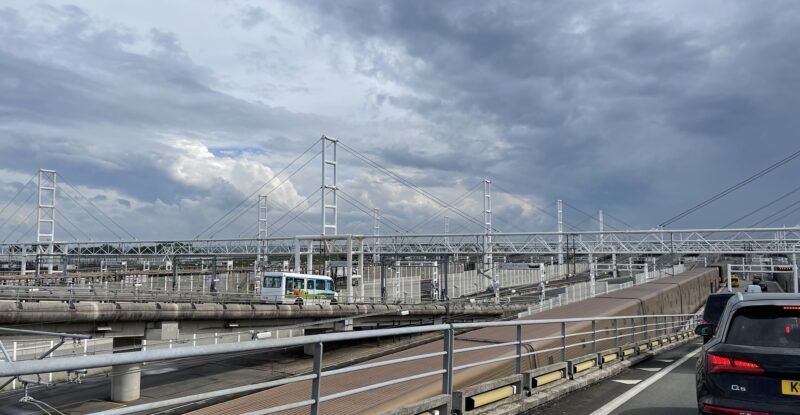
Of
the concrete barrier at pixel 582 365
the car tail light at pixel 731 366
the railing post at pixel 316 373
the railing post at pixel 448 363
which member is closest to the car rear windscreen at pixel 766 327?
the car tail light at pixel 731 366

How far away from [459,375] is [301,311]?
111ft

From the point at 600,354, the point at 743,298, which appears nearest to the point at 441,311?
the point at 600,354

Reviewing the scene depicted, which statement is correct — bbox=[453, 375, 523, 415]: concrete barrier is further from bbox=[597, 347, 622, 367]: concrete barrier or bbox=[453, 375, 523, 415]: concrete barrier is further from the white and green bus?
the white and green bus

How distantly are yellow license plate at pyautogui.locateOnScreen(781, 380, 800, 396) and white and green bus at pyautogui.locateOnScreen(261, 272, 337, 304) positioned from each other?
136 feet

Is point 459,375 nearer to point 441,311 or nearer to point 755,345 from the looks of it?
point 755,345

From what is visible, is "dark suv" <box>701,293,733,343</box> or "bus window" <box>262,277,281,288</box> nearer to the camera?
"dark suv" <box>701,293,733,343</box>

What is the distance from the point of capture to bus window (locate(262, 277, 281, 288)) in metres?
47.8

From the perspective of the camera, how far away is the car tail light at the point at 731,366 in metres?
5.33

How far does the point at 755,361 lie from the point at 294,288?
44.5 m

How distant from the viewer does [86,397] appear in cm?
2619

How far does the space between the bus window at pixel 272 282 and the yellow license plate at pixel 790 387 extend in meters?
44.7

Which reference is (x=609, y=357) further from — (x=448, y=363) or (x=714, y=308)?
(x=448, y=363)

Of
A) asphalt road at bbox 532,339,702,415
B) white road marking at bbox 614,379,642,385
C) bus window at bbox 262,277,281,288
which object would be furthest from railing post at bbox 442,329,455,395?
bus window at bbox 262,277,281,288

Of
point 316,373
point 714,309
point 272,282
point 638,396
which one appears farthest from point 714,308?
point 272,282
